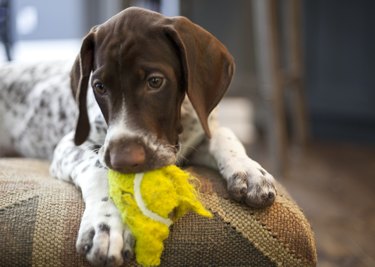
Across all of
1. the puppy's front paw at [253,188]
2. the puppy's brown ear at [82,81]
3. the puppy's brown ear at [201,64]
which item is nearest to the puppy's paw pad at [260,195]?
the puppy's front paw at [253,188]

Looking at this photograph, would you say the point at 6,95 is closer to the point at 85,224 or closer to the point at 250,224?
the point at 85,224

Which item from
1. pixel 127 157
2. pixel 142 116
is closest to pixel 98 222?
pixel 127 157

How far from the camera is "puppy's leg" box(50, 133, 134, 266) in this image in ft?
4.57

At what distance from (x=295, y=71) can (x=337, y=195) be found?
1139 millimetres

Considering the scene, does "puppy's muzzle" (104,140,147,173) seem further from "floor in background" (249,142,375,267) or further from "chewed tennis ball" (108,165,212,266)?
"floor in background" (249,142,375,267)

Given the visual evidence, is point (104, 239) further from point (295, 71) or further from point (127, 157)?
point (295, 71)

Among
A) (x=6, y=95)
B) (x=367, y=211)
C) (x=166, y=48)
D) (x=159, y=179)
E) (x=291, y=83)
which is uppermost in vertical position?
(x=166, y=48)

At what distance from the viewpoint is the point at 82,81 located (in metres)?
1.89

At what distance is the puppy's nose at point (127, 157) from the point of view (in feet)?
4.99

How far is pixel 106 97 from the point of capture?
1.75 metres

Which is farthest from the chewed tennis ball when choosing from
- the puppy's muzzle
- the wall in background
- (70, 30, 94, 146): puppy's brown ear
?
the wall in background

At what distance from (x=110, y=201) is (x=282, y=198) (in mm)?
504

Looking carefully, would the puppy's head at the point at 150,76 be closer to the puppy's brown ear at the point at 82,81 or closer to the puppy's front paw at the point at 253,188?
the puppy's brown ear at the point at 82,81

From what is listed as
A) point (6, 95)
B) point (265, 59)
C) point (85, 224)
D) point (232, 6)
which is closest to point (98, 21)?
point (232, 6)
